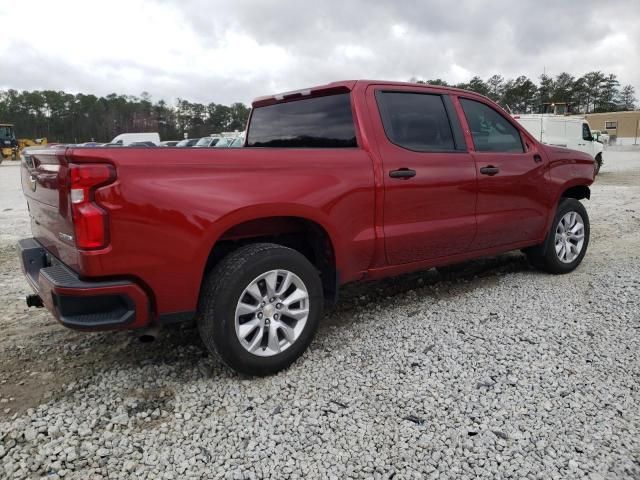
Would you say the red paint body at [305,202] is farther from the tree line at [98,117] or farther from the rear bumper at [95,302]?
the tree line at [98,117]

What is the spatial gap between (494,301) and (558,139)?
15.1 meters

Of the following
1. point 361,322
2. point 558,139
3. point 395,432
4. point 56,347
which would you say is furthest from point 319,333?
point 558,139

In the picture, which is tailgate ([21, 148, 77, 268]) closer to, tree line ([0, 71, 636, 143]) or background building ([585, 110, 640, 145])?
background building ([585, 110, 640, 145])

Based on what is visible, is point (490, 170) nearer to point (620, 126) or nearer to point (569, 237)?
point (569, 237)

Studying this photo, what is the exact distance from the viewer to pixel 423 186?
365 cm

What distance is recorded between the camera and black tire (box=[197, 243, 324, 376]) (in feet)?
8.98

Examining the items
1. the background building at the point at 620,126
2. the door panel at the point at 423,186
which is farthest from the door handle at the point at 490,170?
the background building at the point at 620,126

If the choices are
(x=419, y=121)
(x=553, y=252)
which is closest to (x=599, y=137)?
(x=553, y=252)

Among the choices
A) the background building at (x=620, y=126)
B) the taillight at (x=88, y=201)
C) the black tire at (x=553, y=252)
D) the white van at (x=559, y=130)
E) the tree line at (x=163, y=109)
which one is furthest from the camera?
the tree line at (x=163, y=109)

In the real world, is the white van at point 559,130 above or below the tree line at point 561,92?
below

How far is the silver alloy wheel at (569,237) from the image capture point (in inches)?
196

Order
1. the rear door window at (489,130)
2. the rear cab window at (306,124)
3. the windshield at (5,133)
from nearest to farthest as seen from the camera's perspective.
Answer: the rear cab window at (306,124) → the rear door window at (489,130) → the windshield at (5,133)

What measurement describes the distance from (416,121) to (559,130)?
15559mm

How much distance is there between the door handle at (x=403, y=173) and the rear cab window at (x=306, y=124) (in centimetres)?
32
